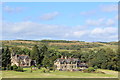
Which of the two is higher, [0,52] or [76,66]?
[0,52]

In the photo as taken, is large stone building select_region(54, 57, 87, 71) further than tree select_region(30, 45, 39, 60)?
No

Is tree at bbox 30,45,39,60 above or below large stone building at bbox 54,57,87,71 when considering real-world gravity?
above

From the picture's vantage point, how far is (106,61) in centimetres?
8456

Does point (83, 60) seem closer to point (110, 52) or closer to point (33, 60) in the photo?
point (110, 52)

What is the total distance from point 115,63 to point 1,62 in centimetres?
4395

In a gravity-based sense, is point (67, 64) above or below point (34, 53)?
below

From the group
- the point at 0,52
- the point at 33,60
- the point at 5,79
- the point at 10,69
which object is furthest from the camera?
the point at 33,60

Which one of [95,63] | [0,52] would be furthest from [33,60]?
[95,63]

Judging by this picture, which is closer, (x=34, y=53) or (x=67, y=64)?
(x=67, y=64)

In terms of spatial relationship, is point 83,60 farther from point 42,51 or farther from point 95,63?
point 42,51

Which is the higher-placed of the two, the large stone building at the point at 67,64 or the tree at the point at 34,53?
the tree at the point at 34,53

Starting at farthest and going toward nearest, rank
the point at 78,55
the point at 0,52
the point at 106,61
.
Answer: the point at 78,55 < the point at 106,61 < the point at 0,52

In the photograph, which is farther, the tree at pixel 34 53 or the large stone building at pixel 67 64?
the tree at pixel 34 53

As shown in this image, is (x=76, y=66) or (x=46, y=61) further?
(x=76, y=66)
